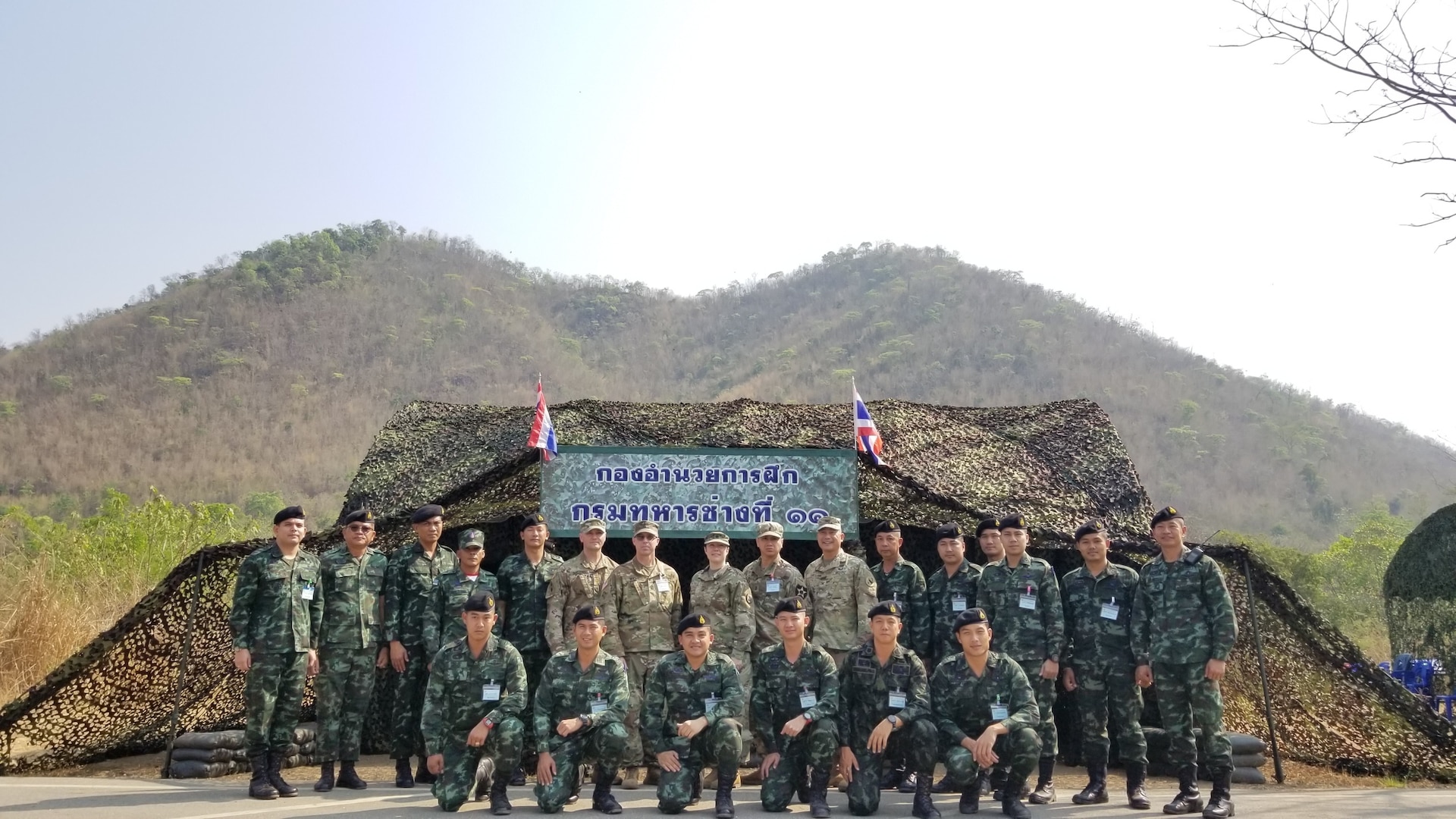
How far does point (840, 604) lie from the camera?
829 cm

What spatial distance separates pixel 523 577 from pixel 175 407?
4352 cm

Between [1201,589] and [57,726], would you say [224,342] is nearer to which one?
[57,726]

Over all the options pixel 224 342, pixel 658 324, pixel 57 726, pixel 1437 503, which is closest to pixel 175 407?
pixel 224 342

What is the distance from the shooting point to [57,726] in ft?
28.9

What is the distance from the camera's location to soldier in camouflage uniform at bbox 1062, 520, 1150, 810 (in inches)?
289

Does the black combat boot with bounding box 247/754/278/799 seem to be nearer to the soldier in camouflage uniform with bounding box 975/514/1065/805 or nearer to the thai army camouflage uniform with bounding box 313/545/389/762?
the thai army camouflage uniform with bounding box 313/545/389/762

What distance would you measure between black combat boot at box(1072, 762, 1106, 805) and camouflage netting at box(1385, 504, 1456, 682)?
272 inches

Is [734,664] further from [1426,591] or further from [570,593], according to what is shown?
[1426,591]

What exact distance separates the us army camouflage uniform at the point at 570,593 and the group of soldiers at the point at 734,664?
17 mm

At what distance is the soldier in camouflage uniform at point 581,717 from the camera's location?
677 centimetres

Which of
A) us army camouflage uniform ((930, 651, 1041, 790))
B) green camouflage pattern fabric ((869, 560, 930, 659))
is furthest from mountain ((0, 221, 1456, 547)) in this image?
us army camouflage uniform ((930, 651, 1041, 790))

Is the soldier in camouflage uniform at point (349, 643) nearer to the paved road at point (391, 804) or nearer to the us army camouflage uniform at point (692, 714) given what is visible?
the paved road at point (391, 804)

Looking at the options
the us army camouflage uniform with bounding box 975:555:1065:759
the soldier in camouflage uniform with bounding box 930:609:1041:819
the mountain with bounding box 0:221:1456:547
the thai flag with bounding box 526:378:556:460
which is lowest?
the soldier in camouflage uniform with bounding box 930:609:1041:819

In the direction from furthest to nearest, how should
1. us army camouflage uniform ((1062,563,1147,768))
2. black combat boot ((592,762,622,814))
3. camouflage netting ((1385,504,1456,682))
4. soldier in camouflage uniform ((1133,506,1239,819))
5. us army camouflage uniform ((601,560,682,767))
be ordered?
camouflage netting ((1385,504,1456,682)) < us army camouflage uniform ((601,560,682,767)) < us army camouflage uniform ((1062,563,1147,768)) < soldier in camouflage uniform ((1133,506,1239,819)) < black combat boot ((592,762,622,814))
